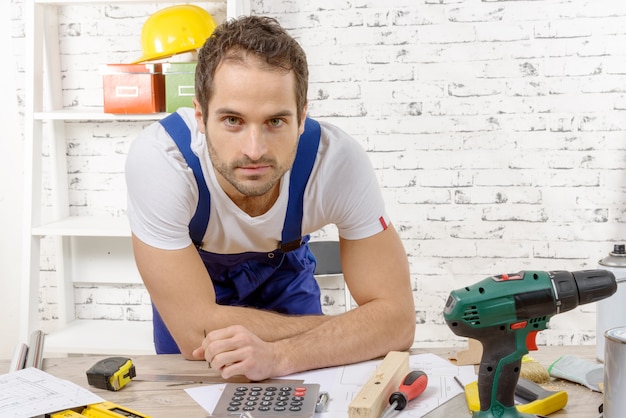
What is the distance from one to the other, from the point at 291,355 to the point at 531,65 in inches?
82.9

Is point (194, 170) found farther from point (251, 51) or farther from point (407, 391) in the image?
point (407, 391)

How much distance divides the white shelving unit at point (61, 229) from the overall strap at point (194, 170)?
1.19 m

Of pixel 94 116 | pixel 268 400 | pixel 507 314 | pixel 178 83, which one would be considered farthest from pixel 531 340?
pixel 94 116

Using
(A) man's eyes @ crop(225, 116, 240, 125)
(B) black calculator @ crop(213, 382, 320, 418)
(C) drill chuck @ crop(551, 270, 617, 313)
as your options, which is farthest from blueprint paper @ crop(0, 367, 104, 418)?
(C) drill chuck @ crop(551, 270, 617, 313)

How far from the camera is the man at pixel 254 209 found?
155 centimetres

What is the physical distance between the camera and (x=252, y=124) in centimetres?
157

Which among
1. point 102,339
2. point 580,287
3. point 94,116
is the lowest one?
point 102,339

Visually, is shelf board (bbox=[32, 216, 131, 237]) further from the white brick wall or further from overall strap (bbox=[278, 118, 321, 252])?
overall strap (bbox=[278, 118, 321, 252])

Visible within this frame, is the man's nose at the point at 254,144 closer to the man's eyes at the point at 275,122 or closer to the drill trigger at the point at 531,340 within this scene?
the man's eyes at the point at 275,122

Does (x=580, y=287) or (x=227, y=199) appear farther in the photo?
(x=227, y=199)

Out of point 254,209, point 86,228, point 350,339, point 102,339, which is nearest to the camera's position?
point 350,339

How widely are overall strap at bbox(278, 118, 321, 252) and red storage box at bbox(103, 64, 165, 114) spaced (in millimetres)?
1228

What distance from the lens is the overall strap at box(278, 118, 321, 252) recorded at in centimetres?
176

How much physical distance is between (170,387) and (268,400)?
0.70 feet
